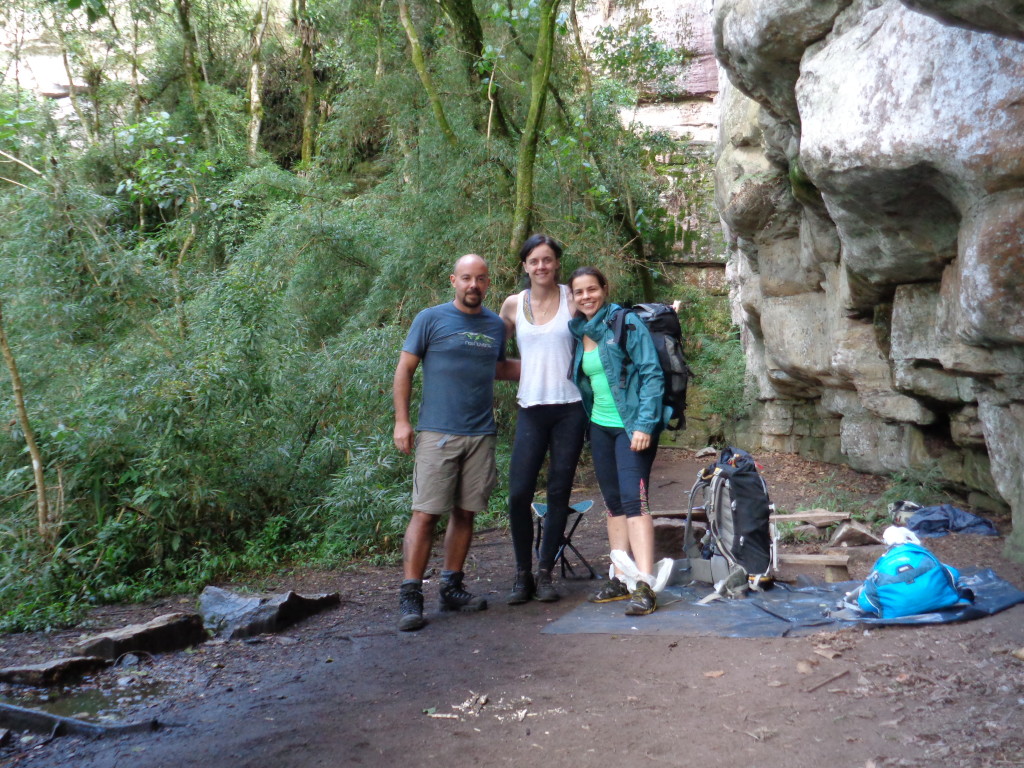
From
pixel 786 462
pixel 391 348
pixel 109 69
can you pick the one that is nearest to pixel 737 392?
pixel 786 462

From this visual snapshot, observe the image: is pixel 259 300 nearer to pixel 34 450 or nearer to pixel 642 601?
pixel 34 450

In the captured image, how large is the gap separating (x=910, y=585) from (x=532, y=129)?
6.93 metres

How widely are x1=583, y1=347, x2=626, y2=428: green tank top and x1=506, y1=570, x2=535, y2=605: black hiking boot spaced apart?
102cm

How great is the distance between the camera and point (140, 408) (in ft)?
19.5

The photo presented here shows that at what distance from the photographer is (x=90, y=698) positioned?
3645 millimetres

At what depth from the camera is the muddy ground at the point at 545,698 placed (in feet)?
9.13

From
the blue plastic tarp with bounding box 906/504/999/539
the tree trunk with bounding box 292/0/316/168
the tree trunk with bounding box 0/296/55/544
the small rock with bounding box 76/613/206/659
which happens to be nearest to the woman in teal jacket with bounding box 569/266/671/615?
the small rock with bounding box 76/613/206/659

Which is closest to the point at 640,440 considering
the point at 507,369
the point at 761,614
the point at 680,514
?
the point at 507,369

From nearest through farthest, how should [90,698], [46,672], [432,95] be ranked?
[90,698] → [46,672] → [432,95]

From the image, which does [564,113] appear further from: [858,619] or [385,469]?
[858,619]

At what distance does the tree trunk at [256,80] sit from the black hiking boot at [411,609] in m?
13.4

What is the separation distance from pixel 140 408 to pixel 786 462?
31.4ft

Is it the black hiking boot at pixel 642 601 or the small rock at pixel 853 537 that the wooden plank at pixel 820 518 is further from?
the black hiking boot at pixel 642 601

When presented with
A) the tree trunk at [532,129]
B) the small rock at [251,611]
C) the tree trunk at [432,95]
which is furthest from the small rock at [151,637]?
the tree trunk at [432,95]
